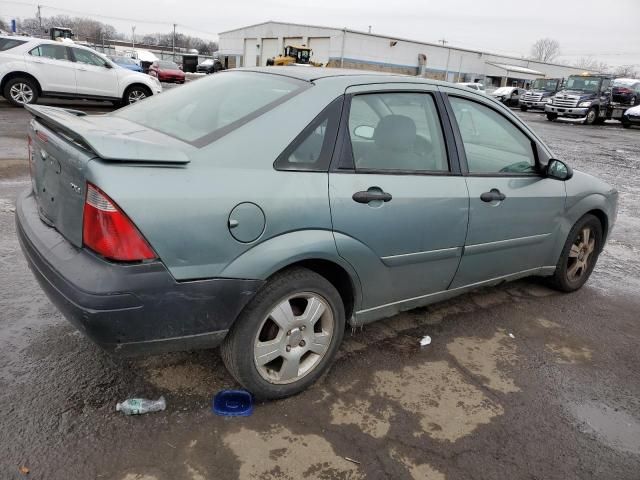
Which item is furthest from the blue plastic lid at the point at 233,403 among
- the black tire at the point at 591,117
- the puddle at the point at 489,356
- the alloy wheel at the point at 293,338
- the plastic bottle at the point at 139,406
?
the black tire at the point at 591,117

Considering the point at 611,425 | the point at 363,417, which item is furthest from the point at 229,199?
the point at 611,425

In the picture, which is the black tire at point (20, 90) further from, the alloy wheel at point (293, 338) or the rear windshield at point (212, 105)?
the alloy wheel at point (293, 338)

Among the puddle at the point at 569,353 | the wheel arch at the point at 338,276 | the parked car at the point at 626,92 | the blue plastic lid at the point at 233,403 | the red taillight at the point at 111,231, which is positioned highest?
the parked car at the point at 626,92

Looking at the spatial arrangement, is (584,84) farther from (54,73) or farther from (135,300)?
(135,300)

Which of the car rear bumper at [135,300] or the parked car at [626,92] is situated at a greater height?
the parked car at [626,92]

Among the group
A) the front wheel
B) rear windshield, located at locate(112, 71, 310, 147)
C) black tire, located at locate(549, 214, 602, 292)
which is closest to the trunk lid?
rear windshield, located at locate(112, 71, 310, 147)

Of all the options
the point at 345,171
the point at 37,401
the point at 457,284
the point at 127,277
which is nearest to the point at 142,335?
the point at 127,277

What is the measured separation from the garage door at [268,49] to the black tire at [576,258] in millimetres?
58780

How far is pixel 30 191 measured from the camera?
9.79 ft

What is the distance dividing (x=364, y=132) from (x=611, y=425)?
6.83ft

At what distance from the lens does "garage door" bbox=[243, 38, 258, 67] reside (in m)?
63.9

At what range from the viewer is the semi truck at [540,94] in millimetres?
33375

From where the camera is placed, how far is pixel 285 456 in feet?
7.66

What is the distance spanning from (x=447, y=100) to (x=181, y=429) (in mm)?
2477
